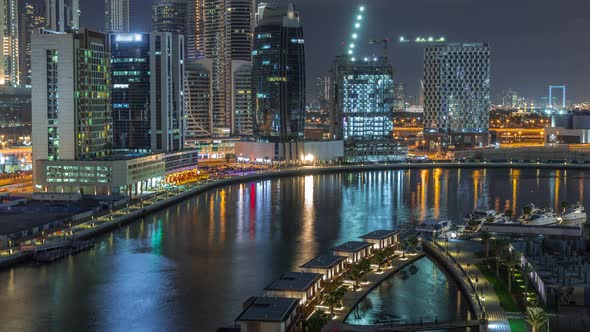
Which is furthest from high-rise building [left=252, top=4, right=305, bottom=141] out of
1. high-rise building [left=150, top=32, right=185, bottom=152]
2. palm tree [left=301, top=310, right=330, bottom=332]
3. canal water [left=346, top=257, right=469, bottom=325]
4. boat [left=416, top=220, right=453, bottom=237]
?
palm tree [left=301, top=310, right=330, bottom=332]

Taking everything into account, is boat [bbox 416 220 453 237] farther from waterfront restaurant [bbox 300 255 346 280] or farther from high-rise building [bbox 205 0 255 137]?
high-rise building [bbox 205 0 255 137]

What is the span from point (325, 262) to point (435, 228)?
495 cm

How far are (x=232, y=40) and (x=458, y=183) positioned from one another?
25915 millimetres

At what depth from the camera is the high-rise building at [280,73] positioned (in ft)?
125

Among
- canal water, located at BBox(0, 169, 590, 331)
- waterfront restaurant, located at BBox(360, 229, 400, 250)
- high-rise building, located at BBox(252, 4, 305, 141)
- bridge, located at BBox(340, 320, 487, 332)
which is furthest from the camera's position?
high-rise building, located at BBox(252, 4, 305, 141)

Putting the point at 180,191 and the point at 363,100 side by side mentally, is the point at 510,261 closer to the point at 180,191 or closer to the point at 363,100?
the point at 180,191

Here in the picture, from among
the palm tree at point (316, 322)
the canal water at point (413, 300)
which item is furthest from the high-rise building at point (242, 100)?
the palm tree at point (316, 322)

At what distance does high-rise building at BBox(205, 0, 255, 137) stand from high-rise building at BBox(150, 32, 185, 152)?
51.4ft

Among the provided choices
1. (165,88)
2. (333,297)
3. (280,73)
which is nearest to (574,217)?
(333,297)

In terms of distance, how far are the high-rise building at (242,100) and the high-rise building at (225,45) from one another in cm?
39

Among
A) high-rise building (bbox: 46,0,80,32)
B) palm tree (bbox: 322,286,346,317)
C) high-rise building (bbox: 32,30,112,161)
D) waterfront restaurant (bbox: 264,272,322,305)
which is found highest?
high-rise building (bbox: 46,0,80,32)

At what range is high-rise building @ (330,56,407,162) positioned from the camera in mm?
42763

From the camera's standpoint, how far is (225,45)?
53.1 meters

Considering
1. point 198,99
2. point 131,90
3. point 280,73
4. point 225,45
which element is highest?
point 225,45
